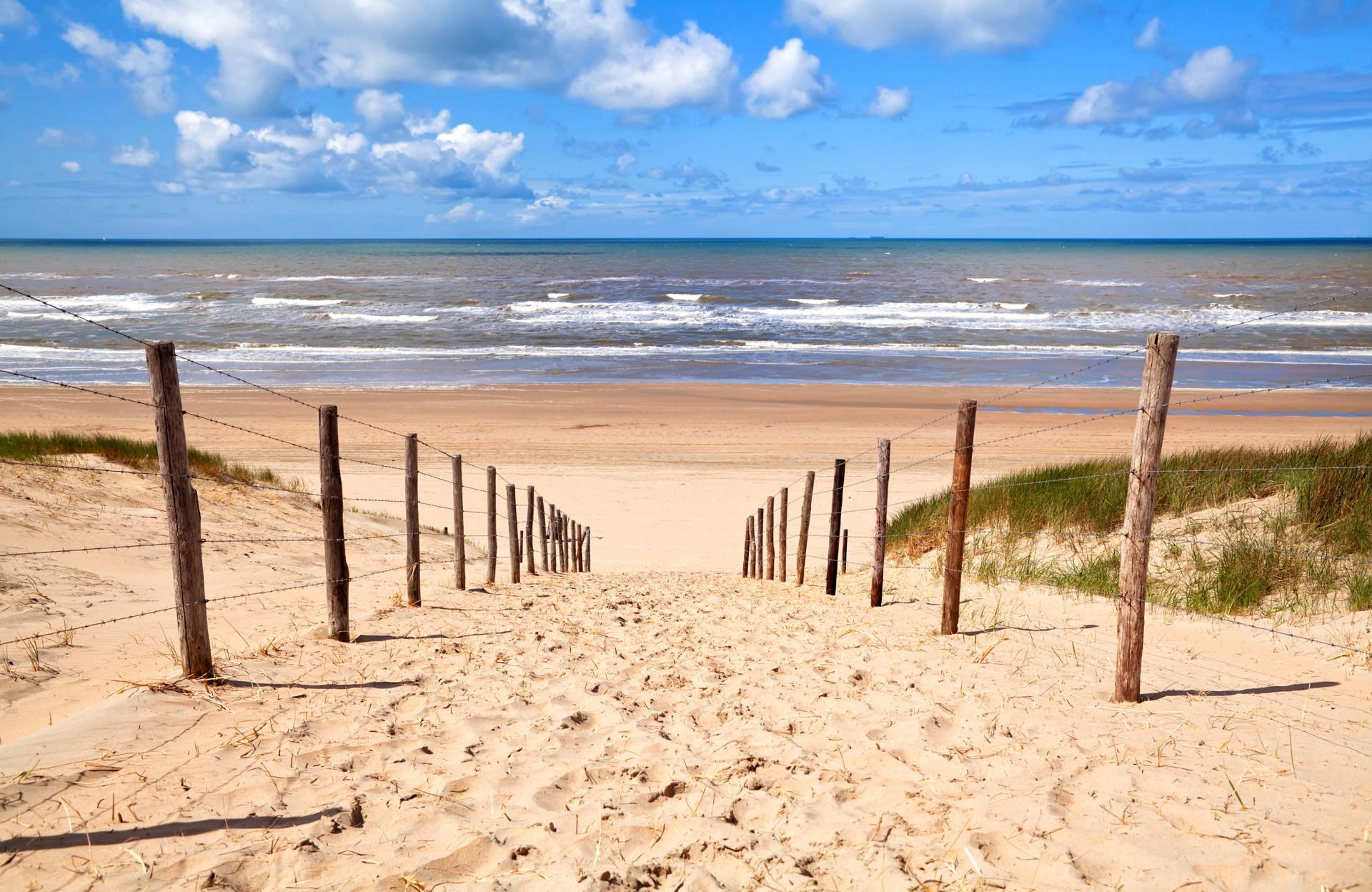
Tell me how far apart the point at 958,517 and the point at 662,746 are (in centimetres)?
381

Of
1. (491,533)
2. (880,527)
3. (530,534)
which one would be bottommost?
(530,534)

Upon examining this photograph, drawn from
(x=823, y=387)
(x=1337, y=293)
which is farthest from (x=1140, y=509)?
(x=1337, y=293)

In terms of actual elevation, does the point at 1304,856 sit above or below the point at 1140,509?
below

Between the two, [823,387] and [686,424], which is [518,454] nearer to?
[686,424]

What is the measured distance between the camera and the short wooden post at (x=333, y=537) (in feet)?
21.3

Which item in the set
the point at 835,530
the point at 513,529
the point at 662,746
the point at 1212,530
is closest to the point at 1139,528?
the point at 662,746

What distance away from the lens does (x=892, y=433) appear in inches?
877

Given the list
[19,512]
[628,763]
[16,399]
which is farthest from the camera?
[16,399]

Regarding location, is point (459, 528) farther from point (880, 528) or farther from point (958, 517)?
point (958, 517)

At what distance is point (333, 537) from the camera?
6551mm

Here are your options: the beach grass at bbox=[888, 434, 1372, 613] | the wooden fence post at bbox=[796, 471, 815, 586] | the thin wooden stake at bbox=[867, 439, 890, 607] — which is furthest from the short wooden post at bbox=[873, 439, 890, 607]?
the wooden fence post at bbox=[796, 471, 815, 586]

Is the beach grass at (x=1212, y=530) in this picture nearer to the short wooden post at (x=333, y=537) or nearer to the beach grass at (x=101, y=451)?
the short wooden post at (x=333, y=537)

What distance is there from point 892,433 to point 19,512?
58.4 ft

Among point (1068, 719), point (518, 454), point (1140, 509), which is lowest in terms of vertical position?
point (518, 454)
